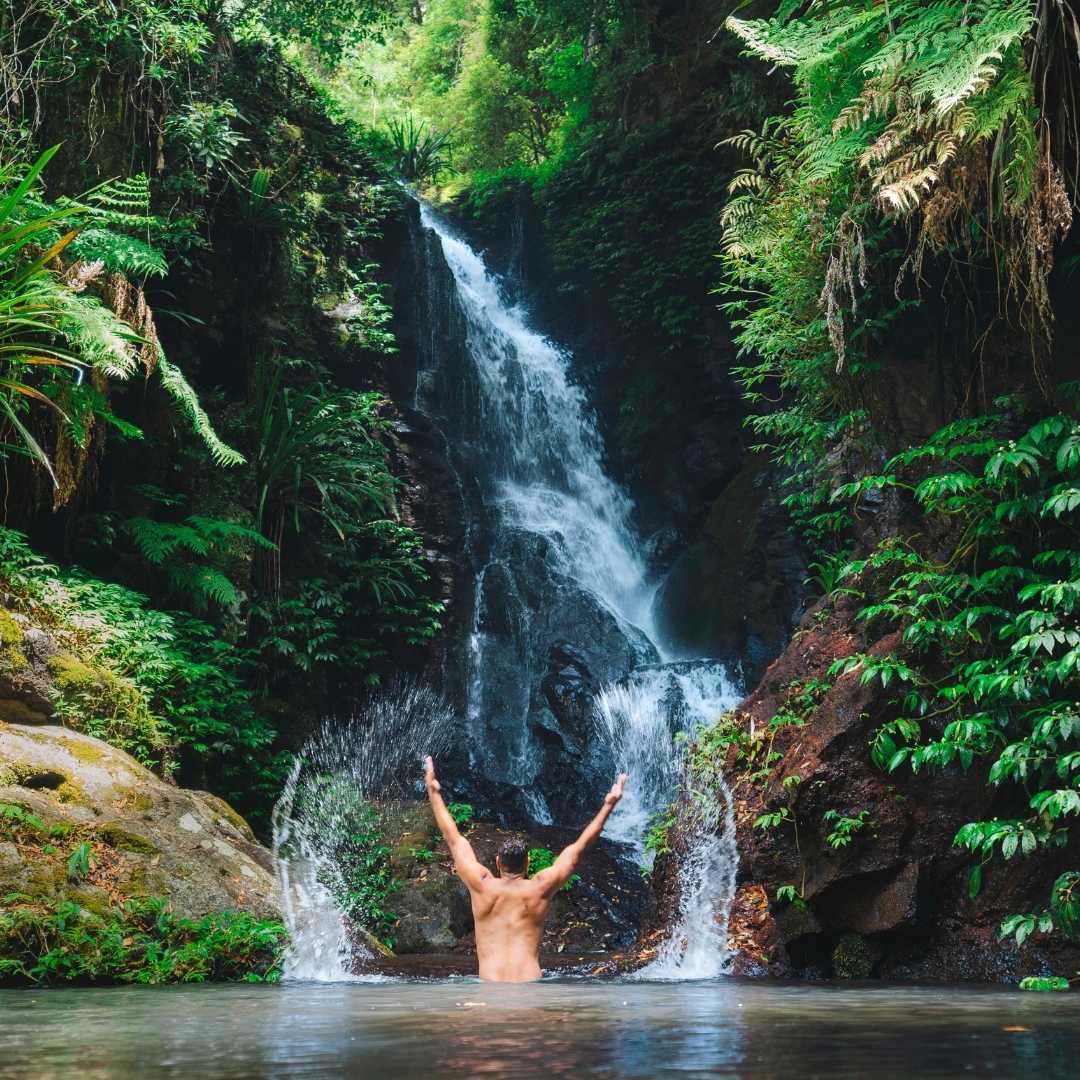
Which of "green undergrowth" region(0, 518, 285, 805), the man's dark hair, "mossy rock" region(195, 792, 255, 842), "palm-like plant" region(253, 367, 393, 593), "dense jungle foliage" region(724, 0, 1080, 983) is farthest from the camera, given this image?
"palm-like plant" region(253, 367, 393, 593)

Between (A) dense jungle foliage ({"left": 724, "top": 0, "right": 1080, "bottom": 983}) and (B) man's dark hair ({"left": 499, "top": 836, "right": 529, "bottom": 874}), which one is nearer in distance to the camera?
(B) man's dark hair ({"left": 499, "top": 836, "right": 529, "bottom": 874})

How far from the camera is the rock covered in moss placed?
639cm

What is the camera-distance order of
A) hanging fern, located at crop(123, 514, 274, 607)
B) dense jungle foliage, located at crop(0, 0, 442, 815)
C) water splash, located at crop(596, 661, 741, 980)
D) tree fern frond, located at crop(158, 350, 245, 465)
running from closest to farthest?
water splash, located at crop(596, 661, 741, 980), dense jungle foliage, located at crop(0, 0, 442, 815), tree fern frond, located at crop(158, 350, 245, 465), hanging fern, located at crop(123, 514, 274, 607)

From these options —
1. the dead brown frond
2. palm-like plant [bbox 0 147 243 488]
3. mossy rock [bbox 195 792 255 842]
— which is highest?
palm-like plant [bbox 0 147 243 488]

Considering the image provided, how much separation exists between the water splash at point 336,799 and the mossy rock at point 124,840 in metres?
0.98

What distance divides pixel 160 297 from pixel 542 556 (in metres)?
6.11

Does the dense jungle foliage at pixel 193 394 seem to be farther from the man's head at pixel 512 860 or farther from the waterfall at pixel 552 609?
the man's head at pixel 512 860

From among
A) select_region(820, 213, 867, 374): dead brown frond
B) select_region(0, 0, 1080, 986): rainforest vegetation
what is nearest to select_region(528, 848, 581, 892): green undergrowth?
select_region(0, 0, 1080, 986): rainforest vegetation

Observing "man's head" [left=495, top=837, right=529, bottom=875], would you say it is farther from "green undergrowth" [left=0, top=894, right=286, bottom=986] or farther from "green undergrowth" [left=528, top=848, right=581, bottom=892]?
"green undergrowth" [left=528, top=848, right=581, bottom=892]

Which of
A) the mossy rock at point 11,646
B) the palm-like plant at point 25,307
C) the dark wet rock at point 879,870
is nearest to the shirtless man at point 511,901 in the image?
the dark wet rock at point 879,870

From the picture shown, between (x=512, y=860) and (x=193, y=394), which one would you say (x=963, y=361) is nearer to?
(x=512, y=860)

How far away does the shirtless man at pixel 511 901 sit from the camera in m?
5.28

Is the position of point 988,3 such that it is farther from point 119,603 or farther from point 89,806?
point 119,603

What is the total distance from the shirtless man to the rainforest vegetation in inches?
71.9
